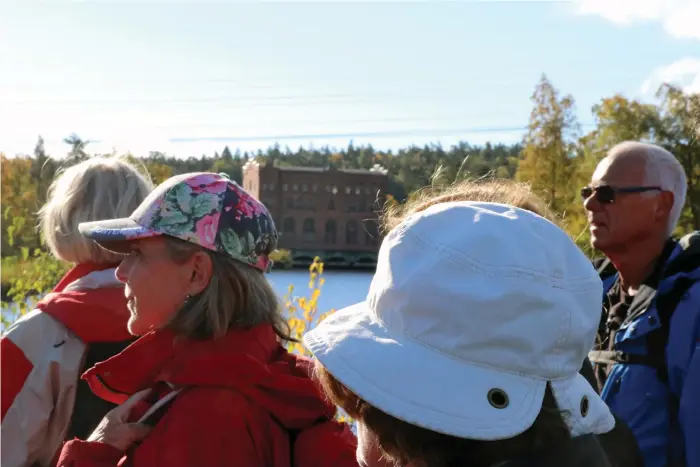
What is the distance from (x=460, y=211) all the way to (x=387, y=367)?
285 mm

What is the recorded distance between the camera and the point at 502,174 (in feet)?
7.00

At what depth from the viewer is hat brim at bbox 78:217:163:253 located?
2023 millimetres

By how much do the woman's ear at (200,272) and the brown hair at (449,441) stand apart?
2.75 feet

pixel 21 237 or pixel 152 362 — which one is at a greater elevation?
pixel 152 362

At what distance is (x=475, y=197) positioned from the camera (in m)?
1.66

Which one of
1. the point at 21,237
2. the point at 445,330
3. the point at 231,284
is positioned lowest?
the point at 21,237

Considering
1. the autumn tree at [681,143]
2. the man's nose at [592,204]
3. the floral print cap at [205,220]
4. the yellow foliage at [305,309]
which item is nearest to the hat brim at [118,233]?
the floral print cap at [205,220]

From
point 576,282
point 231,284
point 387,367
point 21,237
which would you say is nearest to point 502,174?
point 231,284

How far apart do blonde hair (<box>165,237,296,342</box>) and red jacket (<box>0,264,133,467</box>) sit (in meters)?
0.49

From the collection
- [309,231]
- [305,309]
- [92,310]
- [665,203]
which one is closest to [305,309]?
[305,309]

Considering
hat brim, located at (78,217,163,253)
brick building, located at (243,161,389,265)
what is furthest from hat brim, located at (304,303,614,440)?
brick building, located at (243,161,389,265)

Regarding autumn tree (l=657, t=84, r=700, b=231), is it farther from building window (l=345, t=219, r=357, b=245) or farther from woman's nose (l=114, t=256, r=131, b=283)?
building window (l=345, t=219, r=357, b=245)

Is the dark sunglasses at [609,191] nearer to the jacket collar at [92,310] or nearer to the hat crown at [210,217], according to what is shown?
the hat crown at [210,217]

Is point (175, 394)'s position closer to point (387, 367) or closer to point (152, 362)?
point (152, 362)
